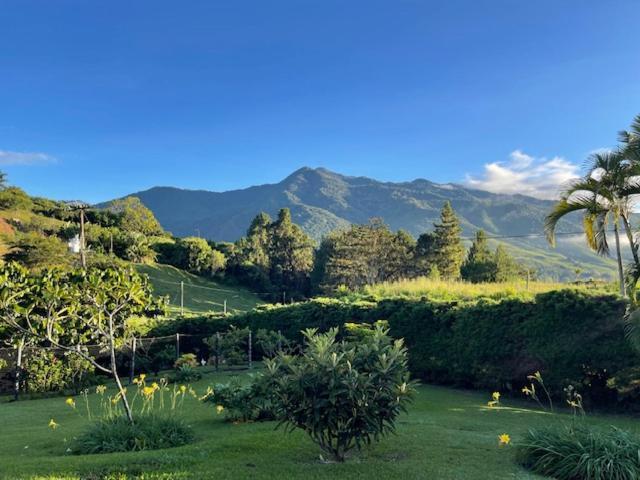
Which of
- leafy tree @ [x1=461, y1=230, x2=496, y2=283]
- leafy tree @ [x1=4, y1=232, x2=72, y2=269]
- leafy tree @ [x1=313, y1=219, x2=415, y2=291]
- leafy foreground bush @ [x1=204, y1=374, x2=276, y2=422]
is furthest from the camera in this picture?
leafy tree @ [x1=313, y1=219, x2=415, y2=291]

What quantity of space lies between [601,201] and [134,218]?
60.9m

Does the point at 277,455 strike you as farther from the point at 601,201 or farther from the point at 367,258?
the point at 367,258

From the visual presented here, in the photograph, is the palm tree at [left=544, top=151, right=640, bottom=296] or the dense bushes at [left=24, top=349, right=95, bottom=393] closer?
the palm tree at [left=544, top=151, right=640, bottom=296]

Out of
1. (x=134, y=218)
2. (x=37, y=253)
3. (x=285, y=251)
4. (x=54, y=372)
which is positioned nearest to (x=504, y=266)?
(x=285, y=251)

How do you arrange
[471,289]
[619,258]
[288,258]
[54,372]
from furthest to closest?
[288,258]
[471,289]
[54,372]
[619,258]

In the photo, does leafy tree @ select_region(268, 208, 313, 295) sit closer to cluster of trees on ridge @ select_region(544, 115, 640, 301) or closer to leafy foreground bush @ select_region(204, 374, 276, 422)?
cluster of trees on ridge @ select_region(544, 115, 640, 301)

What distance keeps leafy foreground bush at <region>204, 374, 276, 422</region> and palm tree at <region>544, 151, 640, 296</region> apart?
768 centimetres

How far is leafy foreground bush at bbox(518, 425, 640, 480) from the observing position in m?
5.12

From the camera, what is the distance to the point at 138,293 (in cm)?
817

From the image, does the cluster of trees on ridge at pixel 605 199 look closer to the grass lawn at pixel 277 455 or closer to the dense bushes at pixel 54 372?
the grass lawn at pixel 277 455

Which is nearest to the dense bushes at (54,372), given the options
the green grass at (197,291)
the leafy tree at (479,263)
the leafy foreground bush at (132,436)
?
the leafy foreground bush at (132,436)

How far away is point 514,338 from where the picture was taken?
1277cm

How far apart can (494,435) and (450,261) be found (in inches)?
1637

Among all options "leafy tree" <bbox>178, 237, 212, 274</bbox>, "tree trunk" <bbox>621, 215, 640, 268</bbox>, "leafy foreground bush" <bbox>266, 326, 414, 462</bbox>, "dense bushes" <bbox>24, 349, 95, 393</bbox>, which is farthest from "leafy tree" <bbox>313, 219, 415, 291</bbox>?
"leafy foreground bush" <bbox>266, 326, 414, 462</bbox>
